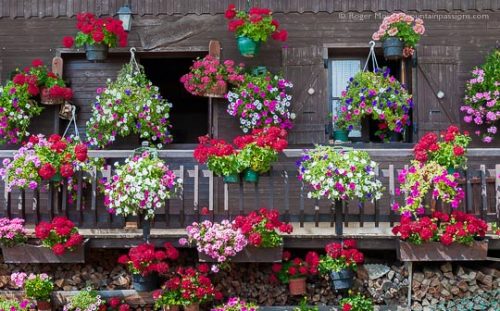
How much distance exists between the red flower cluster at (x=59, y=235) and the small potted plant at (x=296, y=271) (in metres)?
2.52

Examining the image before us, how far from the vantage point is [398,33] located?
11766 mm

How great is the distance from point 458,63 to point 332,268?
167 inches

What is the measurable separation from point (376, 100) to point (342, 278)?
286 centimetres

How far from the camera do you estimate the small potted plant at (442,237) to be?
9.86 metres

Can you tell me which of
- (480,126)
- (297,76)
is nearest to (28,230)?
(297,76)

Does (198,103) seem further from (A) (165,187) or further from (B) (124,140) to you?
(A) (165,187)

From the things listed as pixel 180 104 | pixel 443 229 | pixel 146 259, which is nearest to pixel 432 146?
pixel 443 229

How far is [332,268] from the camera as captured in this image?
394 inches

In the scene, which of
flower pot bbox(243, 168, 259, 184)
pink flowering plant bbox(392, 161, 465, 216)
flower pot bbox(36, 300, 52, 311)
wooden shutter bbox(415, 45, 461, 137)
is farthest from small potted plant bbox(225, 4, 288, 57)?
flower pot bbox(36, 300, 52, 311)

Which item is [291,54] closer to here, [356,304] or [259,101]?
[259,101]

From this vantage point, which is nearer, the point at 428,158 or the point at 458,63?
the point at 428,158

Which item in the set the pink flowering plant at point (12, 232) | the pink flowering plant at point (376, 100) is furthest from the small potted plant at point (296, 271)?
the pink flowering plant at point (12, 232)

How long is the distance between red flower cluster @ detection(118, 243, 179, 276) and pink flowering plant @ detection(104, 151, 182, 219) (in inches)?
17.9

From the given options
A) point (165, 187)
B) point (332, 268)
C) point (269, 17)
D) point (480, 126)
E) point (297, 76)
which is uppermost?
point (269, 17)
